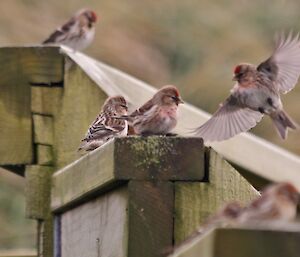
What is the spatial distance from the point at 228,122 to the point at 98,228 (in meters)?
1.83

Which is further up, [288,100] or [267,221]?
[288,100]

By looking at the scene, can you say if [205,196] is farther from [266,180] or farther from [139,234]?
[266,180]

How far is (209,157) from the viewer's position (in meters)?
2.78

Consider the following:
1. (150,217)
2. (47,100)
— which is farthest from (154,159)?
(47,100)

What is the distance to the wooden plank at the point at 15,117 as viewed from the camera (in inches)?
153

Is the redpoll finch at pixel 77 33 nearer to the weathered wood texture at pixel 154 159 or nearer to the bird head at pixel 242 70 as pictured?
the bird head at pixel 242 70

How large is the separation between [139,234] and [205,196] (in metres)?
0.16

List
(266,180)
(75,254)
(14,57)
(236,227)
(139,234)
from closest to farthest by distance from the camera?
(236,227) → (139,234) → (75,254) → (266,180) → (14,57)

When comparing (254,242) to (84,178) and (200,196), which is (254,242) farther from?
(84,178)

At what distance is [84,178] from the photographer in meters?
3.04

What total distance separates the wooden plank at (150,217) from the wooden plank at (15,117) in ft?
3.88

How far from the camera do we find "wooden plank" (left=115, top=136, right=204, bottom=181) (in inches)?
107

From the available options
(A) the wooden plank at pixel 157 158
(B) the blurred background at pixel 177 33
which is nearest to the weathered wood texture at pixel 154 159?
(A) the wooden plank at pixel 157 158

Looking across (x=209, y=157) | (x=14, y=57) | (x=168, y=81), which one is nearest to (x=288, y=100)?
(x=168, y=81)
